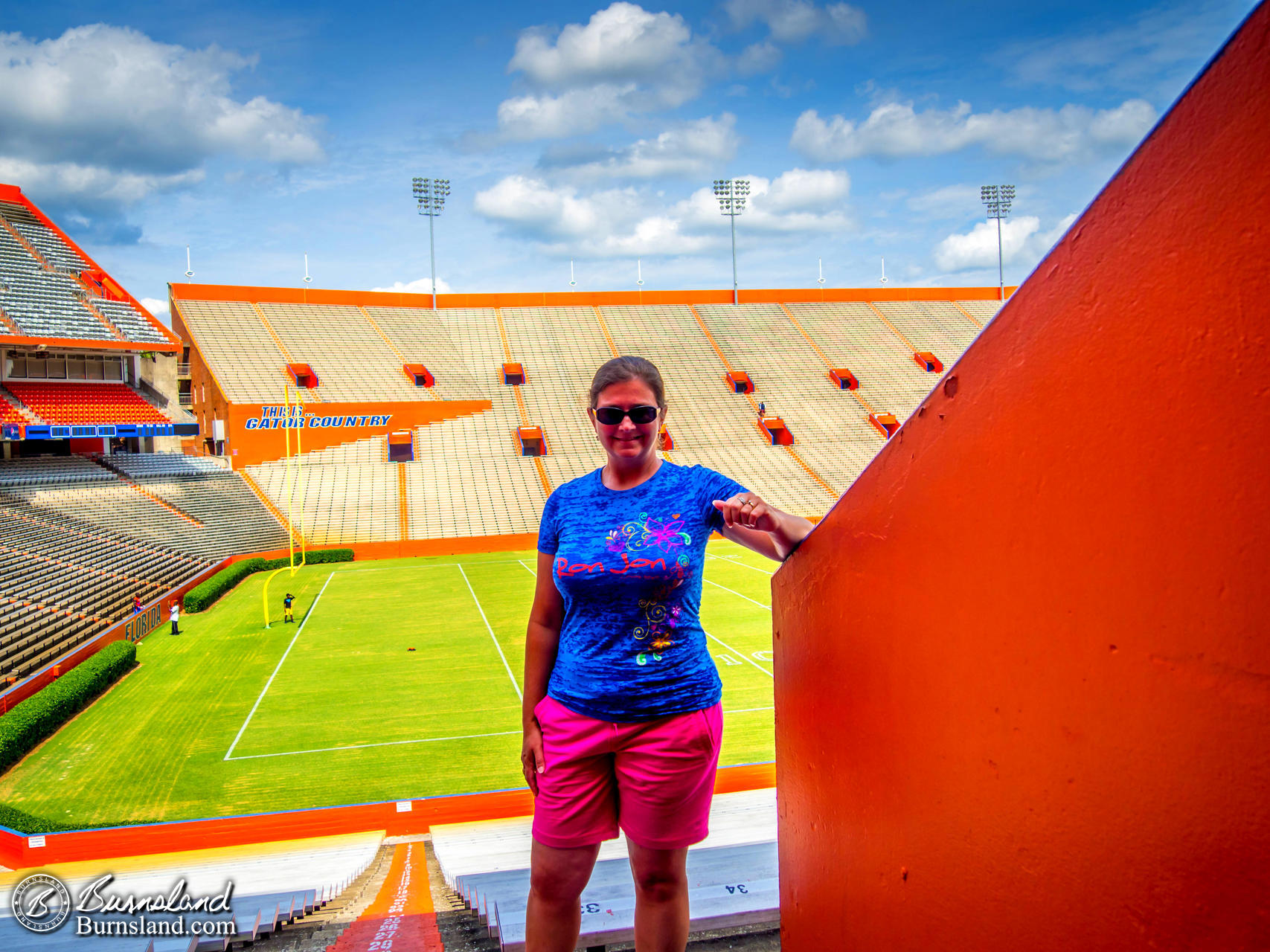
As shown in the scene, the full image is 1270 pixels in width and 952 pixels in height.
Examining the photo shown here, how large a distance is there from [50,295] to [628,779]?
1292 inches

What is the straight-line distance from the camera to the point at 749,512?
187cm

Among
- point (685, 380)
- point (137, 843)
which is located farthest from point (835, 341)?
point (137, 843)

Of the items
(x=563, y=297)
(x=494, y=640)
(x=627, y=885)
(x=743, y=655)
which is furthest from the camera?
(x=563, y=297)

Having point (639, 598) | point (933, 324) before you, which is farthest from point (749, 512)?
point (933, 324)

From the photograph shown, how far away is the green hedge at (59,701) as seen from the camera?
31.0 feet

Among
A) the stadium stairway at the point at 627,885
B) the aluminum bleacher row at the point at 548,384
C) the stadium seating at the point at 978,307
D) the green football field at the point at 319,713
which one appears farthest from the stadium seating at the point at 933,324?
the stadium stairway at the point at 627,885

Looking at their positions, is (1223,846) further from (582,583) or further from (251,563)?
(251,563)

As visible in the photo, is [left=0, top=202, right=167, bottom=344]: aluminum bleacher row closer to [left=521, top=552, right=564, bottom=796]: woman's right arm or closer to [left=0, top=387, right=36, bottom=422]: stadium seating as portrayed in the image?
[left=0, top=387, right=36, bottom=422]: stadium seating

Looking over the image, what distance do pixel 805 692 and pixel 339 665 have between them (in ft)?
43.1

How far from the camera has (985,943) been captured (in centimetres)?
123

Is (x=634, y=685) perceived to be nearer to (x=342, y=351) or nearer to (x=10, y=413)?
(x=10, y=413)
